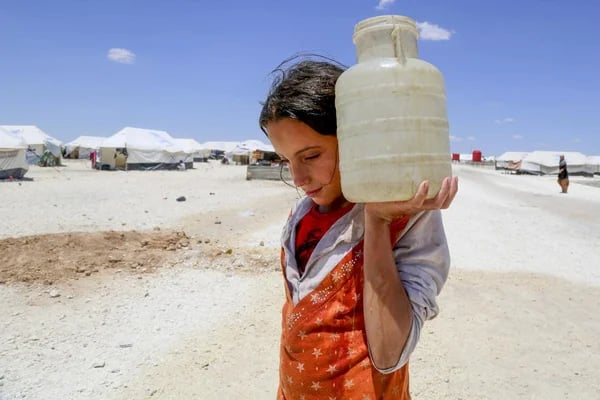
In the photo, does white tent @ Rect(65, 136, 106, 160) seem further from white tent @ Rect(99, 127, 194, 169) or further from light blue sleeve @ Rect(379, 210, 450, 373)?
light blue sleeve @ Rect(379, 210, 450, 373)

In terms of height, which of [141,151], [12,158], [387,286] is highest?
[141,151]

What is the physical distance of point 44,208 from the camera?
42.6 ft

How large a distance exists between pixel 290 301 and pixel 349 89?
2.39 ft

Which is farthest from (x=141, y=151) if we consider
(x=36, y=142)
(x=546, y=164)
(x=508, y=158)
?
(x=508, y=158)

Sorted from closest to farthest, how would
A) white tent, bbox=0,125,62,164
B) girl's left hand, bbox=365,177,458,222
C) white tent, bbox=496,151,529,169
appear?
girl's left hand, bbox=365,177,458,222 → white tent, bbox=0,125,62,164 → white tent, bbox=496,151,529,169

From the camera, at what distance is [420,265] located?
1.28m

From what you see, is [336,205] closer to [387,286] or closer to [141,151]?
[387,286]

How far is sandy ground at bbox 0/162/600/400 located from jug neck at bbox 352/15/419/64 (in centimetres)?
293

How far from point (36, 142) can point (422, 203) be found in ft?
166

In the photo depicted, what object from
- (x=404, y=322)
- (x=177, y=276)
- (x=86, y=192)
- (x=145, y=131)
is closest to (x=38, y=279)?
(x=177, y=276)

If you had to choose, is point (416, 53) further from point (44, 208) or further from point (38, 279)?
point (44, 208)

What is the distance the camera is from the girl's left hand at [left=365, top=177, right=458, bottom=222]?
1.10 meters

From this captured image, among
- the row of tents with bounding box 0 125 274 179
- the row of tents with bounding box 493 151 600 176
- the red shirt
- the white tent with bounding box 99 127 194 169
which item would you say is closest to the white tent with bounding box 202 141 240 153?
the row of tents with bounding box 0 125 274 179

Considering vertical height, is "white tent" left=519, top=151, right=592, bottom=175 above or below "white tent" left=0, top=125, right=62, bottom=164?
below
